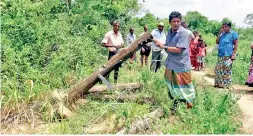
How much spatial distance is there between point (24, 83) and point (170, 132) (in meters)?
2.75

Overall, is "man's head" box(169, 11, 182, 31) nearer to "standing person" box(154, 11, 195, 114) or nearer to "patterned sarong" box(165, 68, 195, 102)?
"standing person" box(154, 11, 195, 114)

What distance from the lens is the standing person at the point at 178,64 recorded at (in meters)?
5.71

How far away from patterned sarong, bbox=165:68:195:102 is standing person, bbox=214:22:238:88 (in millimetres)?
2994

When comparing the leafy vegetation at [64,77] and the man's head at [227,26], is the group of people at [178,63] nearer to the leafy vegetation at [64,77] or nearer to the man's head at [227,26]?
the leafy vegetation at [64,77]

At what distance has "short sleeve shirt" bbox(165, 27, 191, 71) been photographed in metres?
5.70

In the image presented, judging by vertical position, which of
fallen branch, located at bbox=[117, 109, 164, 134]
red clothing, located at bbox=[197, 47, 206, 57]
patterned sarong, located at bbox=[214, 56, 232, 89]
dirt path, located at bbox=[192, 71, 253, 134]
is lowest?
dirt path, located at bbox=[192, 71, 253, 134]

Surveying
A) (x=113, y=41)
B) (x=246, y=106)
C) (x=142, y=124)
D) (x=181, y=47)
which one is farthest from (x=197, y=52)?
(x=142, y=124)

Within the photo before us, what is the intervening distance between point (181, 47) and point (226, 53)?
3261 mm

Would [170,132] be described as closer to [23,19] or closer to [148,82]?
[148,82]

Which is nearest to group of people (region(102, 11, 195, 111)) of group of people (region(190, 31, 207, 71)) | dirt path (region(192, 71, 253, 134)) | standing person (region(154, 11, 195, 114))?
standing person (region(154, 11, 195, 114))

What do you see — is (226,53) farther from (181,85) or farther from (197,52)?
(197,52)

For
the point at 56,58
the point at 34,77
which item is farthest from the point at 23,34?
the point at 34,77

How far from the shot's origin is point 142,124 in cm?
512

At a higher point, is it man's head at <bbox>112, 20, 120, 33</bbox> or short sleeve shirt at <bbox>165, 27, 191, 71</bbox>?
man's head at <bbox>112, 20, 120, 33</bbox>
